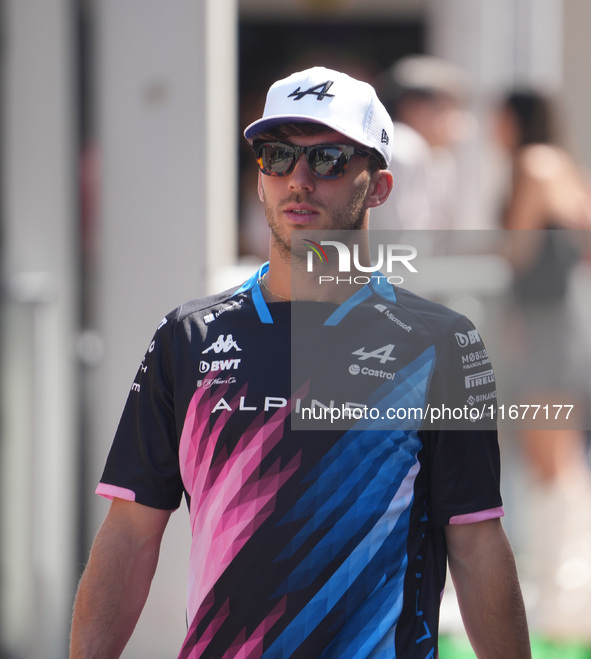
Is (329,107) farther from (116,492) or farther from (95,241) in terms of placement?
(95,241)

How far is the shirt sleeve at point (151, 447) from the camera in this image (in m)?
2.59

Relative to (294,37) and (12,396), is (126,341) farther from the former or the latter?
(294,37)

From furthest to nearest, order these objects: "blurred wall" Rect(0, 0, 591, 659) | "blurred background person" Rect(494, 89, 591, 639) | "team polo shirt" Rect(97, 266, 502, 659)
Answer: "blurred background person" Rect(494, 89, 591, 639) < "blurred wall" Rect(0, 0, 591, 659) < "team polo shirt" Rect(97, 266, 502, 659)

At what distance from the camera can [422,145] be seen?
5.91 m

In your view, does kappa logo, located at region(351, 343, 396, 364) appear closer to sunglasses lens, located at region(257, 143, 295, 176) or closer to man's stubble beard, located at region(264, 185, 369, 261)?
man's stubble beard, located at region(264, 185, 369, 261)

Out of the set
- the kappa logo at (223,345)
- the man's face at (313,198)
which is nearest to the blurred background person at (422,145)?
the man's face at (313,198)

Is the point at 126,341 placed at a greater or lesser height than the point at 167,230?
lesser

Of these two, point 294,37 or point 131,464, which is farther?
point 294,37

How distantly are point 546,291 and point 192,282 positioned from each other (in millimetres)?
1774

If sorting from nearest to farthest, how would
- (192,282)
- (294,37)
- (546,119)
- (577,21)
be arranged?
(192,282), (546,119), (577,21), (294,37)

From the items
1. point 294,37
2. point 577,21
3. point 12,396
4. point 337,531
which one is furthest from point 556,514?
point 294,37

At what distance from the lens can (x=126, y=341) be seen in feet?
16.2

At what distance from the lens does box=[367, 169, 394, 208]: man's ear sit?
2658 millimetres

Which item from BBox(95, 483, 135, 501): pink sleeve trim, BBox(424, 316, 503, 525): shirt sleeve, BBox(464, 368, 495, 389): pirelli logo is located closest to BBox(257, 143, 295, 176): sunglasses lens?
BBox(424, 316, 503, 525): shirt sleeve
